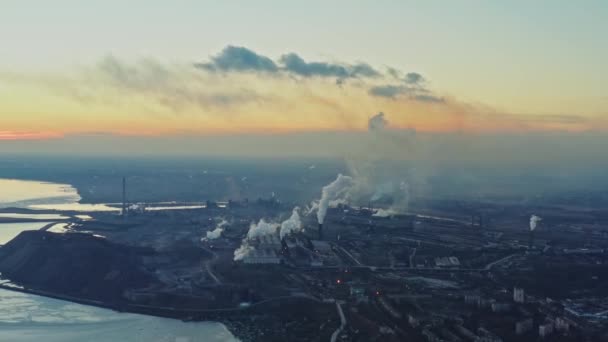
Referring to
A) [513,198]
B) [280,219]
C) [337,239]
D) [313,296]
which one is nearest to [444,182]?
[513,198]

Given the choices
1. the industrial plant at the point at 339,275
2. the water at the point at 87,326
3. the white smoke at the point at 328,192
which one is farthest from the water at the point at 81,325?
the white smoke at the point at 328,192

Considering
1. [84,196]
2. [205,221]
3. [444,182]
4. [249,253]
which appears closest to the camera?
[249,253]

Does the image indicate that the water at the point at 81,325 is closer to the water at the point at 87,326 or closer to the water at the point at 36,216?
the water at the point at 87,326

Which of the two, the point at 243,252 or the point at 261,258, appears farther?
the point at 243,252

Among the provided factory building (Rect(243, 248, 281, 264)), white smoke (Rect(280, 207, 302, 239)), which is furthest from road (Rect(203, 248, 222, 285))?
white smoke (Rect(280, 207, 302, 239))

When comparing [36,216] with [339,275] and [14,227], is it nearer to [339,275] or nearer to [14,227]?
[14,227]

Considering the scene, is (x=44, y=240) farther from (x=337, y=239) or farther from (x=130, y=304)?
(x=337, y=239)

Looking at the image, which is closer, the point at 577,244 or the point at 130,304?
the point at 130,304

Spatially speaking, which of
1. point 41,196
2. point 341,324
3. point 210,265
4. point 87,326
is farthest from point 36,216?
point 341,324

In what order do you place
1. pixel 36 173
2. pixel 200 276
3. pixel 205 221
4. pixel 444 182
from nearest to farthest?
pixel 200 276 < pixel 205 221 < pixel 444 182 < pixel 36 173
